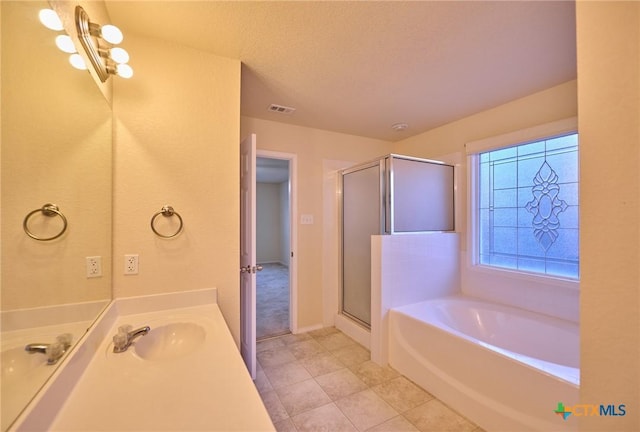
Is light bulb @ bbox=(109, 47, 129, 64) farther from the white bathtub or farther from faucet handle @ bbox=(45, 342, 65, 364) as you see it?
the white bathtub

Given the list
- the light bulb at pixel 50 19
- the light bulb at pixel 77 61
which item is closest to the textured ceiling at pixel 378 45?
the light bulb at pixel 77 61

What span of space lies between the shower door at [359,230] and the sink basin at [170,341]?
71.3 inches

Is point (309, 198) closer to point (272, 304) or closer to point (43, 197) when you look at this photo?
point (272, 304)

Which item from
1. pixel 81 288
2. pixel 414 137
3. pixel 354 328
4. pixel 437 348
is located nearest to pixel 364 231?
pixel 354 328

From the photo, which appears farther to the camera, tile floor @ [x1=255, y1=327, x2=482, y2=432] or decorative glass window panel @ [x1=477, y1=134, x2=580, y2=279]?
decorative glass window panel @ [x1=477, y1=134, x2=580, y2=279]

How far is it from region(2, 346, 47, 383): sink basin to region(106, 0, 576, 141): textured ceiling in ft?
4.96

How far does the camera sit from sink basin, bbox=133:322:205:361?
1.20 metres

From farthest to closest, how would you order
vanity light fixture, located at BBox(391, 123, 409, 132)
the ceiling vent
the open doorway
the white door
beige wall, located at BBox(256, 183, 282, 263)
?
beige wall, located at BBox(256, 183, 282, 263)
the open doorway
vanity light fixture, located at BBox(391, 123, 409, 132)
the ceiling vent
the white door

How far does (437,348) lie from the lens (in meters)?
1.93

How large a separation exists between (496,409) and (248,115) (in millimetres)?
3085

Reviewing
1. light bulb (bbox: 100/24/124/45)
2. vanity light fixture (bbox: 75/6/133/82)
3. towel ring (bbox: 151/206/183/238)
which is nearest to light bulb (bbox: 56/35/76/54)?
vanity light fixture (bbox: 75/6/133/82)

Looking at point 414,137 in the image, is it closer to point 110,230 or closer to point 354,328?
point 354,328

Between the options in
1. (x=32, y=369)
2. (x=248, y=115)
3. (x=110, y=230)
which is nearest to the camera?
(x=32, y=369)

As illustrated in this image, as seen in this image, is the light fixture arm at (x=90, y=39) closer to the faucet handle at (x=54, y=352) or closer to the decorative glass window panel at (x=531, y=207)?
the faucet handle at (x=54, y=352)
